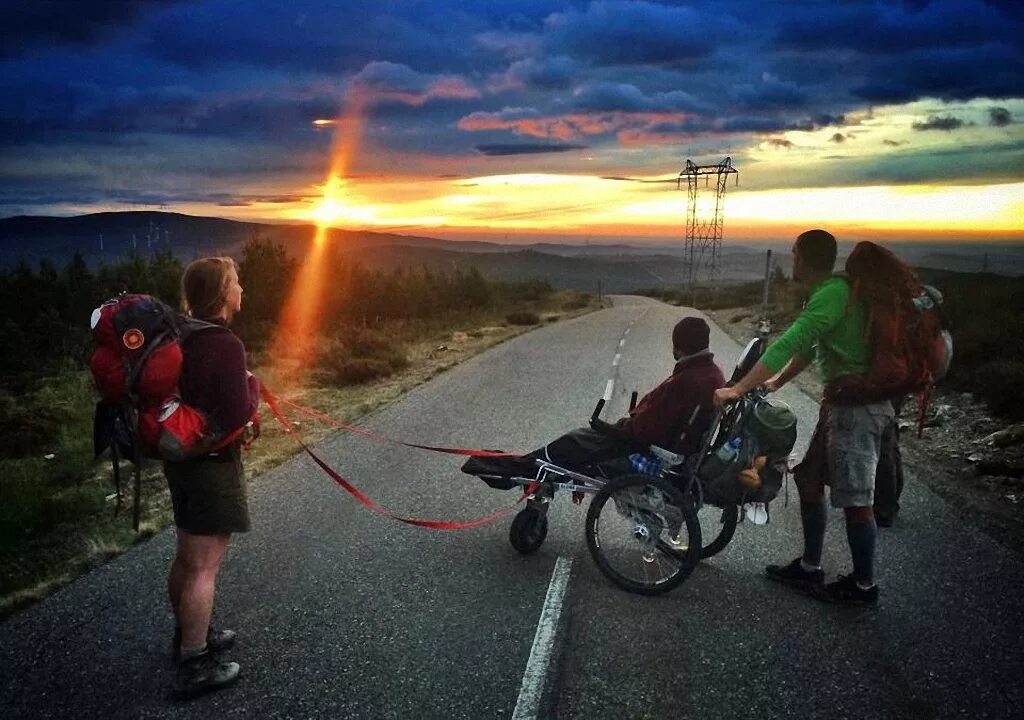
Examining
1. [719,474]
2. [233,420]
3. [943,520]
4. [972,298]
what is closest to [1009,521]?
[943,520]

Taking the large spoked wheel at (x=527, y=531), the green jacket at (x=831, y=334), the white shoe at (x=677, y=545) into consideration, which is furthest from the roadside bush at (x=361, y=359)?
the green jacket at (x=831, y=334)

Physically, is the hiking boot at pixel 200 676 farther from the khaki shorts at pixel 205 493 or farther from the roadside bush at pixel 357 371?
the roadside bush at pixel 357 371

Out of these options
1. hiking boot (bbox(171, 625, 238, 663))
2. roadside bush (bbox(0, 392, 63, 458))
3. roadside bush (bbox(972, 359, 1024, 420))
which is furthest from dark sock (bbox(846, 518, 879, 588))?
roadside bush (bbox(0, 392, 63, 458))

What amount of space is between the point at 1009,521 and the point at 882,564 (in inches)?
80.2

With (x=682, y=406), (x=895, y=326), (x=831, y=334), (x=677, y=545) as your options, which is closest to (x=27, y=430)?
(x=677, y=545)

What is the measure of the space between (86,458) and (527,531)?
20.7 ft

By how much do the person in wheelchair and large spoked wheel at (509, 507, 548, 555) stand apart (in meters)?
0.39

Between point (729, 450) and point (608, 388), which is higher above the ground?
point (729, 450)

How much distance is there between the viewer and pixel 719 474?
4.33 m

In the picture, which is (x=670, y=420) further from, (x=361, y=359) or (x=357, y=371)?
(x=361, y=359)

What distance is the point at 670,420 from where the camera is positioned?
15.0ft

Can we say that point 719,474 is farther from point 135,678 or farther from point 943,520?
point 135,678

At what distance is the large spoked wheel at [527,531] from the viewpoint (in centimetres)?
509

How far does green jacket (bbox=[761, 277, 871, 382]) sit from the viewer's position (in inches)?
160
